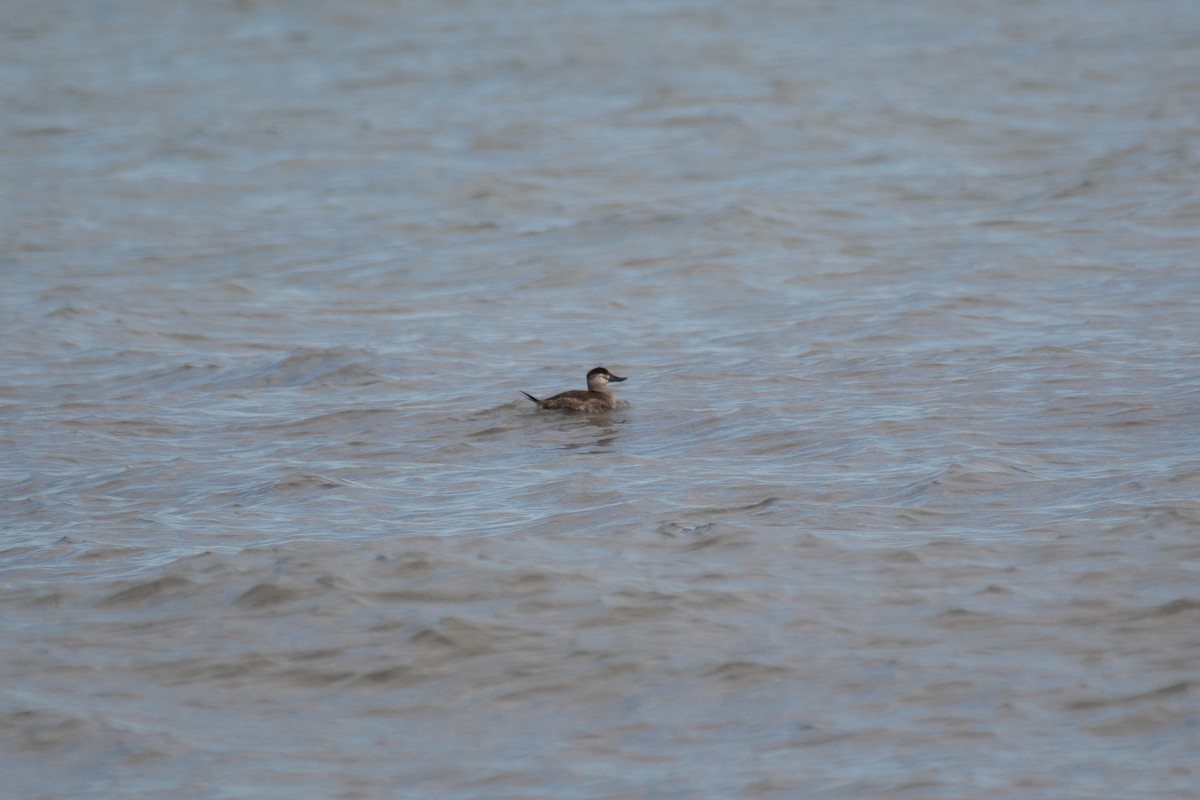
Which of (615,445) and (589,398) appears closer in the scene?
(615,445)

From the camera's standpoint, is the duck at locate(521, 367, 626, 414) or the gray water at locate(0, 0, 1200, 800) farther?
the duck at locate(521, 367, 626, 414)

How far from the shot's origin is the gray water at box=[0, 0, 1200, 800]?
6777 mm

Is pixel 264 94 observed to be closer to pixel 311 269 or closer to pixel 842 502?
pixel 311 269

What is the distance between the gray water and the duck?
0.13m

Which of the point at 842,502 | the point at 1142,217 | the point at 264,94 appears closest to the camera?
the point at 842,502

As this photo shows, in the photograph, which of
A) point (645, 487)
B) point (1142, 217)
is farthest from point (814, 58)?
point (645, 487)

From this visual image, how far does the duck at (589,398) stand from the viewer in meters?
11.7

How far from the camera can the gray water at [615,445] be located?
22.2 feet

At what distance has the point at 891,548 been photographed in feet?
27.8

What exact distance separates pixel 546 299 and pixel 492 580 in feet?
24.7

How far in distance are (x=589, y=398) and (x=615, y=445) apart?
874 mm

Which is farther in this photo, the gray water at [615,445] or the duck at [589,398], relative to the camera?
the duck at [589,398]

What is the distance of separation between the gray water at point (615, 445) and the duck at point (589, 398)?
126 mm

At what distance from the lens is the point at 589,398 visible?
11.8m
